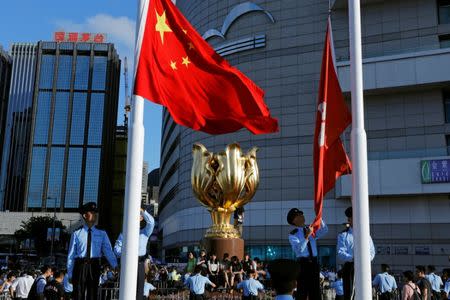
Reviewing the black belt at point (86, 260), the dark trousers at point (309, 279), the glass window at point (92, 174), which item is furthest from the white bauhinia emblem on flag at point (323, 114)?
the glass window at point (92, 174)

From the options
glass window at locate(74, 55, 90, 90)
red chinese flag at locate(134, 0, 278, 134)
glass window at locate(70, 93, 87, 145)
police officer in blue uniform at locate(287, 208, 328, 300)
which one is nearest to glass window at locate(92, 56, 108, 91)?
glass window at locate(74, 55, 90, 90)

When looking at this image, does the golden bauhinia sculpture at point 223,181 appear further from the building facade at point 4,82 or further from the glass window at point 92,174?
the building facade at point 4,82

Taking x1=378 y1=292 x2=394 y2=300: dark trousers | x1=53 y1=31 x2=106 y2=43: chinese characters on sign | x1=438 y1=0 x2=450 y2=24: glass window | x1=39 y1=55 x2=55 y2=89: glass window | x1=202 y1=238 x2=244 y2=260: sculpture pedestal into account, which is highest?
x1=53 y1=31 x2=106 y2=43: chinese characters on sign

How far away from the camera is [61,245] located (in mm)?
67250

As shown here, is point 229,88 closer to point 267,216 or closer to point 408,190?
point 408,190

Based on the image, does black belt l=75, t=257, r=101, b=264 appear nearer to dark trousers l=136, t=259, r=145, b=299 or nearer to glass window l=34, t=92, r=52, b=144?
dark trousers l=136, t=259, r=145, b=299

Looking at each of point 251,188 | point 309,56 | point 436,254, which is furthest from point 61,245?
point 251,188

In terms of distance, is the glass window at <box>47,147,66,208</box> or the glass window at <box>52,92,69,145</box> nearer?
the glass window at <box>47,147,66,208</box>

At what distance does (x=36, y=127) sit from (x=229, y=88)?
99.3 metres

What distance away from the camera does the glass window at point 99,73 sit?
99.9 m

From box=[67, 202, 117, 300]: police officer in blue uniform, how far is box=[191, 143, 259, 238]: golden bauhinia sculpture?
349 inches

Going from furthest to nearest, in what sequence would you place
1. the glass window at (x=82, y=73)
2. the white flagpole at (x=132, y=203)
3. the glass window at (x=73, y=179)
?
the glass window at (x=82, y=73) < the glass window at (x=73, y=179) < the white flagpole at (x=132, y=203)

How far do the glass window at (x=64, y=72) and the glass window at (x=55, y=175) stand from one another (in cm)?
1305

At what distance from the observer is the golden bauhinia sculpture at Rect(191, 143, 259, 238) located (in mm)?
14594
